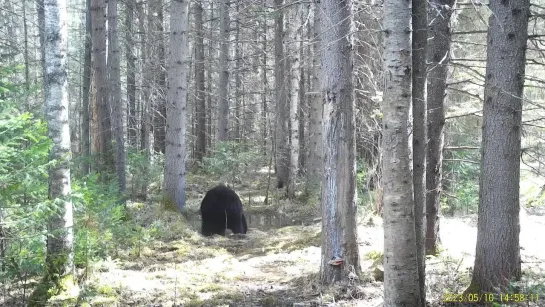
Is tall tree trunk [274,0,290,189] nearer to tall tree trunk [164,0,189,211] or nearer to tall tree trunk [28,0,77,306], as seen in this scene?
tall tree trunk [164,0,189,211]

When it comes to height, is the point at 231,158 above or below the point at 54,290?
above

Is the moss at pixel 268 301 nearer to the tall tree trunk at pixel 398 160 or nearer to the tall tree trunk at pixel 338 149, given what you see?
the tall tree trunk at pixel 338 149

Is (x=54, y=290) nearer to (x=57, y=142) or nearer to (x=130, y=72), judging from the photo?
(x=57, y=142)

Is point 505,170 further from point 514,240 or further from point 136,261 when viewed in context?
point 136,261

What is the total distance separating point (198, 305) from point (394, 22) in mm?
4189

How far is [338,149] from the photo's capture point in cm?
661

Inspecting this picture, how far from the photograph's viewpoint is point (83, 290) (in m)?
6.07

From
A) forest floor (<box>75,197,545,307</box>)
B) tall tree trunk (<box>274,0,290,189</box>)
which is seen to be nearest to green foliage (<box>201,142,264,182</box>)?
tall tree trunk (<box>274,0,290,189</box>)

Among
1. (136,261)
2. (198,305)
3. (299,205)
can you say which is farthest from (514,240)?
(299,205)

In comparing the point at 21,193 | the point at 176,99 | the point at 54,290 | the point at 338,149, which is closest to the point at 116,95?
the point at 176,99

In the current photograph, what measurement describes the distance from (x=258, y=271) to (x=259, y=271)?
0.05 ft

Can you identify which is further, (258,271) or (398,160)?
(258,271)

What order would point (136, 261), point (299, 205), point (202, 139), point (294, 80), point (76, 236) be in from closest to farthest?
1. point (76, 236)
2. point (136, 261)
3. point (299, 205)
4. point (294, 80)
5. point (202, 139)

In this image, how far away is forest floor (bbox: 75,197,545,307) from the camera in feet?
20.8
